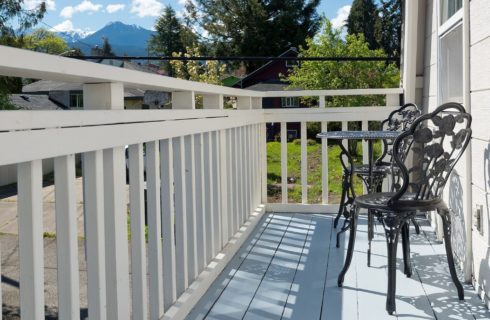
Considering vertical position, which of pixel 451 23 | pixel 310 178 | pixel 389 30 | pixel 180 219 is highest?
pixel 389 30

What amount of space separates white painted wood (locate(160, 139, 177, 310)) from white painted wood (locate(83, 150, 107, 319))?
58 centimetres

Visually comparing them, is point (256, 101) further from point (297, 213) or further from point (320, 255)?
point (320, 255)

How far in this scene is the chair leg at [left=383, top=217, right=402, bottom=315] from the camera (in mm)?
2084

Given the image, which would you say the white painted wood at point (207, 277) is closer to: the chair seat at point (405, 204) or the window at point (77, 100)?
the chair seat at point (405, 204)

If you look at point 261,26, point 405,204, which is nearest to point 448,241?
point 405,204

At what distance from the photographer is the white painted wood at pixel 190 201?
90.8 inches

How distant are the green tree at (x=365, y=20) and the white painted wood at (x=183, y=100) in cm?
3349

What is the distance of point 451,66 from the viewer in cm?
316

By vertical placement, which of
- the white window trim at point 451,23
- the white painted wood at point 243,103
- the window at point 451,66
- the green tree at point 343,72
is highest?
the green tree at point 343,72

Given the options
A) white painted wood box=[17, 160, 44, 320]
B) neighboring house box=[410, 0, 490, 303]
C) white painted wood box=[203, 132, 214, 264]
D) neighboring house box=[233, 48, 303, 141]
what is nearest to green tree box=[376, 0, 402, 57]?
neighboring house box=[233, 48, 303, 141]

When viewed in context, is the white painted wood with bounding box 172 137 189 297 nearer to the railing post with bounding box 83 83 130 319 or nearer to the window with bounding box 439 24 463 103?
the railing post with bounding box 83 83 130 319

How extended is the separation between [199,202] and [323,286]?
0.68 metres

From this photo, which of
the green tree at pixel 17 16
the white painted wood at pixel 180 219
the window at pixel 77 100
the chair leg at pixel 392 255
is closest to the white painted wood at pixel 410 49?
the chair leg at pixel 392 255

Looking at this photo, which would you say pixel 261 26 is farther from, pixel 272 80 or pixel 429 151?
pixel 429 151
